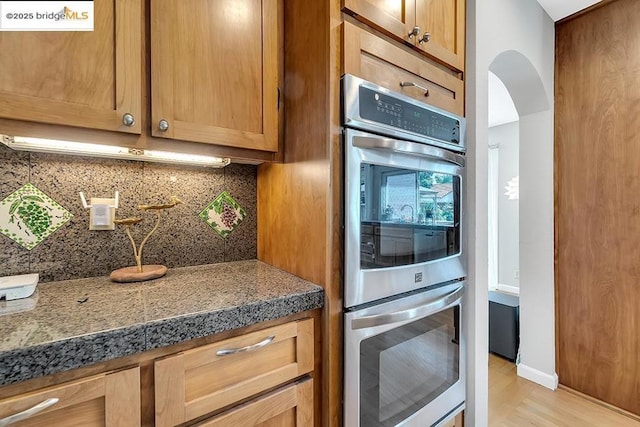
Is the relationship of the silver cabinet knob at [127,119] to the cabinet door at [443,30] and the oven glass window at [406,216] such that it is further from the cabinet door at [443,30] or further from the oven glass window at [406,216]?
the cabinet door at [443,30]

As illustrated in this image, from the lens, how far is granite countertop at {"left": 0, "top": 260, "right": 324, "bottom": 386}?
0.53 meters

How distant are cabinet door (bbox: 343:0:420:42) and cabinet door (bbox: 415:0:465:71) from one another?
0.05 metres

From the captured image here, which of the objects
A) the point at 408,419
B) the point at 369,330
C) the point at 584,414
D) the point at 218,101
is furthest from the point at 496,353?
the point at 218,101

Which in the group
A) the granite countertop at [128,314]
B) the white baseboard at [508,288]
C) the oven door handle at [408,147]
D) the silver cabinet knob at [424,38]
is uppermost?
the silver cabinet knob at [424,38]

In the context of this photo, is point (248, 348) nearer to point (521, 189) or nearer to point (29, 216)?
point (29, 216)

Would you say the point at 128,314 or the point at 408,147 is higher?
the point at 408,147

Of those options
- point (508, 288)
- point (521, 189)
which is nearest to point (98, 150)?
point (521, 189)

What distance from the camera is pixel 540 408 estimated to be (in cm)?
180

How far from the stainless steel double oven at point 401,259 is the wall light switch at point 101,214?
0.85 meters

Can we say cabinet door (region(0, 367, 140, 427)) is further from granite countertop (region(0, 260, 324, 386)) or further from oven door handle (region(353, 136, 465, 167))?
oven door handle (region(353, 136, 465, 167))

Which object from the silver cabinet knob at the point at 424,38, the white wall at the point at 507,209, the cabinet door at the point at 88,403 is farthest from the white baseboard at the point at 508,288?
the cabinet door at the point at 88,403

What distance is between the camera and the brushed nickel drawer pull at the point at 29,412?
49 centimetres

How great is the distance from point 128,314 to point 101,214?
20.7 inches

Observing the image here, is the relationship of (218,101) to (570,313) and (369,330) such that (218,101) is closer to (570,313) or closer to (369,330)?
(369,330)
